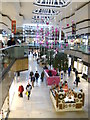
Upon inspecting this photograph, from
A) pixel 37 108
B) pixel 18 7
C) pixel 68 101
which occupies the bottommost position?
pixel 37 108

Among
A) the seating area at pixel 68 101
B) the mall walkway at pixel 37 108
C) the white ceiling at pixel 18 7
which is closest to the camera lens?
the mall walkway at pixel 37 108

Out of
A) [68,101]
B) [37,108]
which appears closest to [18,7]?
[37,108]

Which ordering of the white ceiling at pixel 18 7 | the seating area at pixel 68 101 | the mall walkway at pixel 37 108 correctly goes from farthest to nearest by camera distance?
the white ceiling at pixel 18 7, the seating area at pixel 68 101, the mall walkway at pixel 37 108

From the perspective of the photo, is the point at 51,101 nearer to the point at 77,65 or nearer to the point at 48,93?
the point at 48,93

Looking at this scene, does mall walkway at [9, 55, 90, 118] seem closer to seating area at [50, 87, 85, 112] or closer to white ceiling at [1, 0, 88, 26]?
seating area at [50, 87, 85, 112]

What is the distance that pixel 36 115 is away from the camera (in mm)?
9891

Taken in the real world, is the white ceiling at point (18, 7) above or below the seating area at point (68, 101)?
above

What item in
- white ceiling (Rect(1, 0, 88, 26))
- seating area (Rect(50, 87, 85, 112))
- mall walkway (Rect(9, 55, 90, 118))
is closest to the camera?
mall walkway (Rect(9, 55, 90, 118))

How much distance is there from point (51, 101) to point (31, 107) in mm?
1783

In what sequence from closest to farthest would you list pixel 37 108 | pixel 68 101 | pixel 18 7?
pixel 68 101 → pixel 37 108 → pixel 18 7

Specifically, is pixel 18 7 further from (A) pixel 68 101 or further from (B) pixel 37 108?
(A) pixel 68 101

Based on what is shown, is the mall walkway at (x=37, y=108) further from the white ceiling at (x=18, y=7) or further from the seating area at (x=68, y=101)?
the white ceiling at (x=18, y=7)

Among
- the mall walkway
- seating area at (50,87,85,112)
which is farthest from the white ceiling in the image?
seating area at (50,87,85,112)

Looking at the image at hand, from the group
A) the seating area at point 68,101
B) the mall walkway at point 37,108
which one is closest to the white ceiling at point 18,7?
the mall walkway at point 37,108
